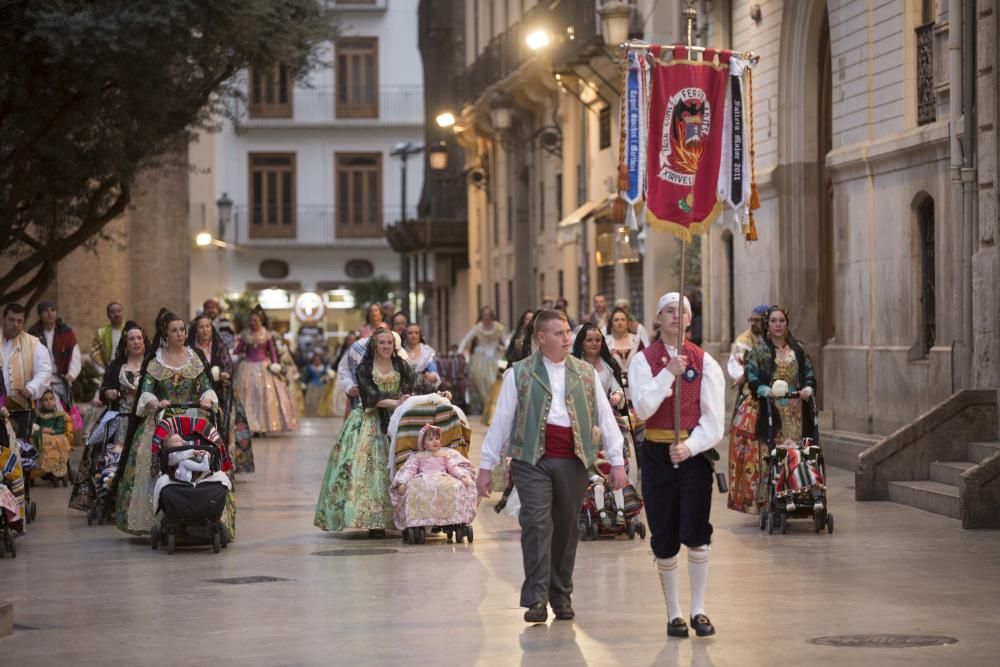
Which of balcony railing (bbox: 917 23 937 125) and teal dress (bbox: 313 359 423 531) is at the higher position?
balcony railing (bbox: 917 23 937 125)

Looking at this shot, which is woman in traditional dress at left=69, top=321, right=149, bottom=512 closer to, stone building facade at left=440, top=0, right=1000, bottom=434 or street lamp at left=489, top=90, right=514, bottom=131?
stone building facade at left=440, top=0, right=1000, bottom=434

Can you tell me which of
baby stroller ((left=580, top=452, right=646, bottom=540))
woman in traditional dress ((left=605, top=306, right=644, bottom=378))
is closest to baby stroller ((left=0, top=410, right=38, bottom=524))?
baby stroller ((left=580, top=452, right=646, bottom=540))

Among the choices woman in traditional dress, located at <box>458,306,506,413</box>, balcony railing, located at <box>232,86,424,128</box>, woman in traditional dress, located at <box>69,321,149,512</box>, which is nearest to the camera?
woman in traditional dress, located at <box>69,321,149,512</box>

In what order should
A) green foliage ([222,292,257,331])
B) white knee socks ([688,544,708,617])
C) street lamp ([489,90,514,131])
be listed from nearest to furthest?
white knee socks ([688,544,708,617]) → street lamp ([489,90,514,131]) → green foliage ([222,292,257,331])

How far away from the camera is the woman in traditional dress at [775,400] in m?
16.4

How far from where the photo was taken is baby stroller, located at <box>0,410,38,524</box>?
17438mm

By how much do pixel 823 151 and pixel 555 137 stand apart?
49.2 feet

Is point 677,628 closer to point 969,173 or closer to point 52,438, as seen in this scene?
point 969,173

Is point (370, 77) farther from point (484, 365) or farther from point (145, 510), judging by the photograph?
point (145, 510)

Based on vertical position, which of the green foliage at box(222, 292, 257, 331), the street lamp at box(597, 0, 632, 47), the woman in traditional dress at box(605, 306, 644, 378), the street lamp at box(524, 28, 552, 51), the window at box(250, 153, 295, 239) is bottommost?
the woman in traditional dress at box(605, 306, 644, 378)

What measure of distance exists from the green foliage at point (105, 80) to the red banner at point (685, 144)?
9.71m

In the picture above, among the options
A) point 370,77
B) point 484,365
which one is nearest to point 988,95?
point 484,365

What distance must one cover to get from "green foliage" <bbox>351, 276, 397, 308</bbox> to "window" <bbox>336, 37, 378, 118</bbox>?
7.39 m

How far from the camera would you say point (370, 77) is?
7262cm
